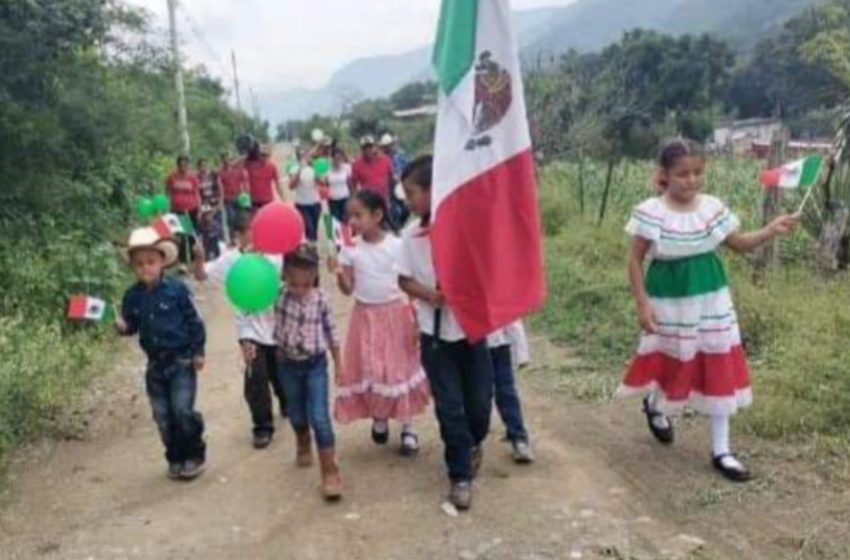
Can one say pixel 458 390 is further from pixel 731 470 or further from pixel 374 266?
pixel 731 470

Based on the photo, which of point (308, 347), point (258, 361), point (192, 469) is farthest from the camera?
point (258, 361)

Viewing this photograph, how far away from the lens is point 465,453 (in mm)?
4676

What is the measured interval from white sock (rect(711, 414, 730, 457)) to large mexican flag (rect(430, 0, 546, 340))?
4.06ft

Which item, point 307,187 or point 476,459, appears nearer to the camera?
point 476,459

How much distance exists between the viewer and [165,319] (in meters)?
5.23

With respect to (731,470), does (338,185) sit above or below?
above

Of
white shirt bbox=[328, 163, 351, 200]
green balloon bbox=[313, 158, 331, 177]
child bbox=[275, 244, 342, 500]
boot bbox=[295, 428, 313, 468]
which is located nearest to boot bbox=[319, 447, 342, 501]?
child bbox=[275, 244, 342, 500]

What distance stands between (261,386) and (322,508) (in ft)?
4.20

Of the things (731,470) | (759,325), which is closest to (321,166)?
(759,325)

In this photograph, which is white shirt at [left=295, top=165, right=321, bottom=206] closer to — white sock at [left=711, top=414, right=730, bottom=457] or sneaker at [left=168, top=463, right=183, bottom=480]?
sneaker at [left=168, top=463, right=183, bottom=480]

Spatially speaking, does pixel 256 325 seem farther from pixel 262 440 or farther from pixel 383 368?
pixel 383 368

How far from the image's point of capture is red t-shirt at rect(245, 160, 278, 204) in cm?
1302

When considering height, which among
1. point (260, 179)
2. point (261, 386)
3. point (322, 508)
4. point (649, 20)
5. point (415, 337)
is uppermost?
point (649, 20)

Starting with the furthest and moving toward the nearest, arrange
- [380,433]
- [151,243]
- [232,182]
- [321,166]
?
[232,182], [321,166], [380,433], [151,243]
